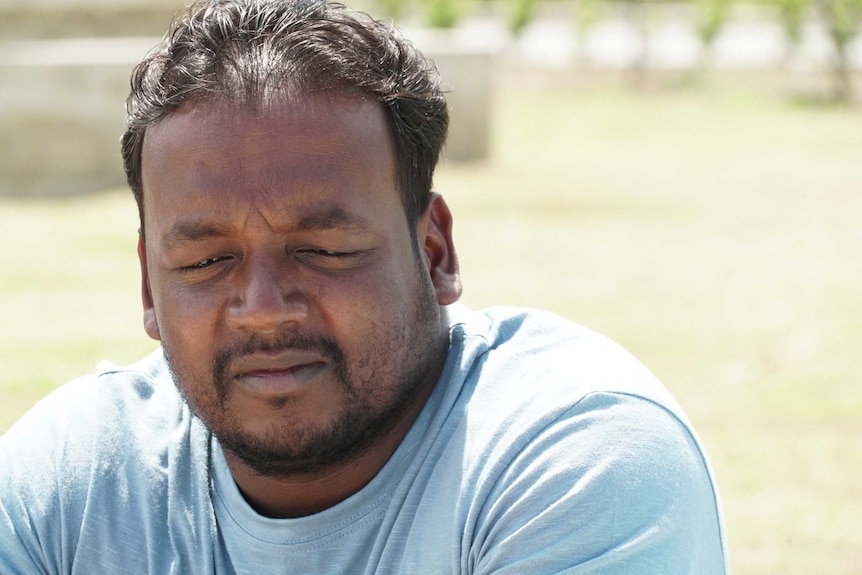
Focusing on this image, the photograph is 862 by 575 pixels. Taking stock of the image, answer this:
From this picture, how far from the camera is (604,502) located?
66.1 inches

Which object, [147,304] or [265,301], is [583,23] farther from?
[265,301]

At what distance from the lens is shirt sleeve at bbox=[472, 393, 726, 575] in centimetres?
167

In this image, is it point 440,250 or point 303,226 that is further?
point 440,250

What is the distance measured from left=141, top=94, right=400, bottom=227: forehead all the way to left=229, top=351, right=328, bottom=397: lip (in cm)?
23

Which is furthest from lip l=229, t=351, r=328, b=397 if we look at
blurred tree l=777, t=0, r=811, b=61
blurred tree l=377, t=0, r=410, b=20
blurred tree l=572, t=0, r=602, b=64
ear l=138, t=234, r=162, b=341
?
blurred tree l=377, t=0, r=410, b=20

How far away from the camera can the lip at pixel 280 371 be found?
182 cm

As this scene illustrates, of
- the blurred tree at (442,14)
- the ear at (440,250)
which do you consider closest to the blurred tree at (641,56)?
the blurred tree at (442,14)

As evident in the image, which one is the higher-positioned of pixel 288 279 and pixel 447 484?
pixel 288 279

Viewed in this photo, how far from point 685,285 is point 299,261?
6155 mm

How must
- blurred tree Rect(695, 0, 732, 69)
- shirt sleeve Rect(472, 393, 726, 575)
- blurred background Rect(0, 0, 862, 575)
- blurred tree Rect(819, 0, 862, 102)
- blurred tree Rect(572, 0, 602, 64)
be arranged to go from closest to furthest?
1. shirt sleeve Rect(472, 393, 726, 575)
2. blurred background Rect(0, 0, 862, 575)
3. blurred tree Rect(819, 0, 862, 102)
4. blurred tree Rect(695, 0, 732, 69)
5. blurred tree Rect(572, 0, 602, 64)

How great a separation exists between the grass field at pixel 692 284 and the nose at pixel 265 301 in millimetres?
2727

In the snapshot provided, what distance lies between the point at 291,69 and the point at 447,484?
2.19ft

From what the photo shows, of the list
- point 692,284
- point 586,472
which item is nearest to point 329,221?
point 586,472

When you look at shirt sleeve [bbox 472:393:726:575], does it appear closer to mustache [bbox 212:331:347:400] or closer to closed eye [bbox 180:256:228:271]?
mustache [bbox 212:331:347:400]
